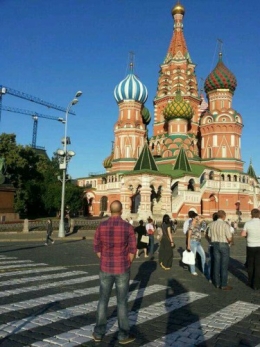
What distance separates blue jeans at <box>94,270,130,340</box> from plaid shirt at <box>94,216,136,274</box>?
0.31ft

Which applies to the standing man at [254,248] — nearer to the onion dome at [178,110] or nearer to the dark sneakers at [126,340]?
the dark sneakers at [126,340]

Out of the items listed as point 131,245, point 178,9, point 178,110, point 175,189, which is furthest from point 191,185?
point 131,245

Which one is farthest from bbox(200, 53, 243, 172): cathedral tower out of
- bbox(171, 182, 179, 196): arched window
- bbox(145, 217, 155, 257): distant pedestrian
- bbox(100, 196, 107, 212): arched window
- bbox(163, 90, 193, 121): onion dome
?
bbox(145, 217, 155, 257): distant pedestrian

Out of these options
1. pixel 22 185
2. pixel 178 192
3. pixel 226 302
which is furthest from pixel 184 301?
pixel 22 185

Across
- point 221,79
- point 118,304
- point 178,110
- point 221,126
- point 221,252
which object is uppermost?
point 221,79

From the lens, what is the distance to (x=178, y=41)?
58.6 meters

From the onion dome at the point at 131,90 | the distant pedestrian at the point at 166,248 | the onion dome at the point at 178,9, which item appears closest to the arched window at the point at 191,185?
the onion dome at the point at 131,90

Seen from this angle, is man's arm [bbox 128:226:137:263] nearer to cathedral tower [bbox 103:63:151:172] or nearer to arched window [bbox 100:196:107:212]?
cathedral tower [bbox 103:63:151:172]

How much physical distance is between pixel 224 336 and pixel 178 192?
3725cm

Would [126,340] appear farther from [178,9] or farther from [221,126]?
[178,9]

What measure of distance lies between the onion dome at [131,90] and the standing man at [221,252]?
1782 inches

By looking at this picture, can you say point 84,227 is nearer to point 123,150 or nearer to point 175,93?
point 123,150

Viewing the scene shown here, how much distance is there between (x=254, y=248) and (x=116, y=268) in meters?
4.73

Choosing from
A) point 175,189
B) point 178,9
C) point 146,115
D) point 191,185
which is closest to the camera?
point 175,189
